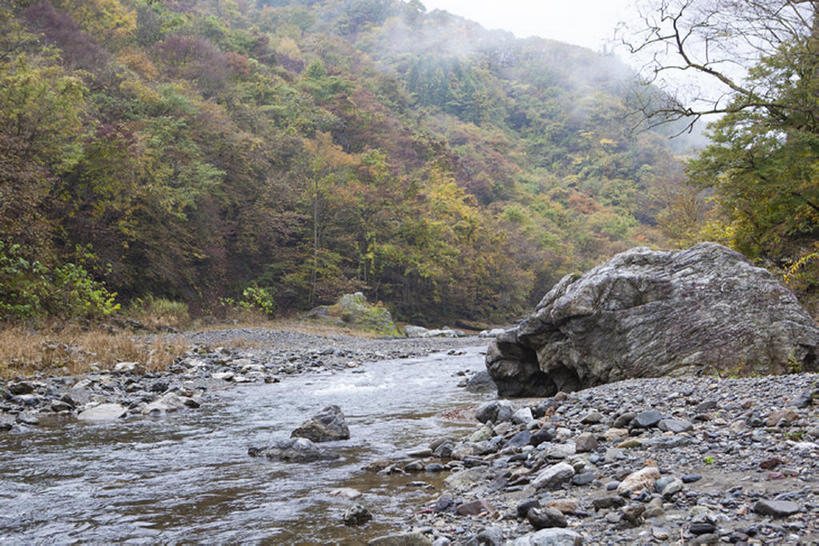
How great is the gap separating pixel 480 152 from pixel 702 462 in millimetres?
72450

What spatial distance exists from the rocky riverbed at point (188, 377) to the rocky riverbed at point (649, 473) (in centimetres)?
548

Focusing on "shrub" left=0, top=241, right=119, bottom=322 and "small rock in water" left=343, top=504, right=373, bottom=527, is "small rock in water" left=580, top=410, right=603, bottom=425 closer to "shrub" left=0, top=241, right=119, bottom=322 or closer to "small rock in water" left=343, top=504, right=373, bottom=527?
"small rock in water" left=343, top=504, right=373, bottom=527

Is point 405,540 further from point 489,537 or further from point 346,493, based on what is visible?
point 346,493

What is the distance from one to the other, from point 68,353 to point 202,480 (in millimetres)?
8520

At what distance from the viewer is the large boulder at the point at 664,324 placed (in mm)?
7570

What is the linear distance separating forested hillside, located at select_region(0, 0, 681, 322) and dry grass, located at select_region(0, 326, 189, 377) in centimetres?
332

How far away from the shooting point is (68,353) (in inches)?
453

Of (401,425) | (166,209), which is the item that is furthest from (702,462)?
(166,209)

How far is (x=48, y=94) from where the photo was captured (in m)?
16.5

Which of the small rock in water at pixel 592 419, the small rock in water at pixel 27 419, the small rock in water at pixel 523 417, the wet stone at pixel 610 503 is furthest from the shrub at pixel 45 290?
the wet stone at pixel 610 503

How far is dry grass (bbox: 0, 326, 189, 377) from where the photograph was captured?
10.4 m

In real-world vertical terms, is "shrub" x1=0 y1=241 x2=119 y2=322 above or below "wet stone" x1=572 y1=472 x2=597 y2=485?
above

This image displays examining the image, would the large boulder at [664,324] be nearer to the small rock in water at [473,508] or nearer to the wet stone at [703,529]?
the small rock in water at [473,508]

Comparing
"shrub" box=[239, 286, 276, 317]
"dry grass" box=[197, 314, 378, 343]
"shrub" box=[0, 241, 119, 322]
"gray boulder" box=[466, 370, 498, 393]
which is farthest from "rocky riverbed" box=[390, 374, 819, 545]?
"shrub" box=[239, 286, 276, 317]
